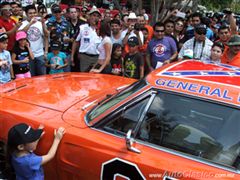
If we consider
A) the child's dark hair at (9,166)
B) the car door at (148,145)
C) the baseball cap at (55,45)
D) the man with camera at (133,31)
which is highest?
the man with camera at (133,31)

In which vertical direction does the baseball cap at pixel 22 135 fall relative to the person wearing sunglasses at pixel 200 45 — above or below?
below

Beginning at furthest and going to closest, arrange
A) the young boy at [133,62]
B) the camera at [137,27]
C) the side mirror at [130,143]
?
the camera at [137,27], the young boy at [133,62], the side mirror at [130,143]

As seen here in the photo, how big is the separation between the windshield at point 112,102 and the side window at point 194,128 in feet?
0.99

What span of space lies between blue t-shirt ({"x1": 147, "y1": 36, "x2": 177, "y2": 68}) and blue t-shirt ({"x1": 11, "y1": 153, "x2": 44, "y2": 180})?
A: 11.0ft

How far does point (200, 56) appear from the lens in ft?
17.9

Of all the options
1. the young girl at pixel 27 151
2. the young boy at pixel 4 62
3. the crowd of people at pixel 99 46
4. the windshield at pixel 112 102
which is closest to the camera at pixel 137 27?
Result: the crowd of people at pixel 99 46

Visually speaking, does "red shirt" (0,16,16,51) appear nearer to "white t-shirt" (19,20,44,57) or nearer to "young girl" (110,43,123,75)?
"white t-shirt" (19,20,44,57)

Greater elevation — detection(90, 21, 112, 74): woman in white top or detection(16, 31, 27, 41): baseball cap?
detection(16, 31, 27, 41): baseball cap

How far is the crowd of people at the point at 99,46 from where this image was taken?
5.35 metres

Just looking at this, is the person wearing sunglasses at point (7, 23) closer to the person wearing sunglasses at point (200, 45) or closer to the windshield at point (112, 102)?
the person wearing sunglasses at point (200, 45)

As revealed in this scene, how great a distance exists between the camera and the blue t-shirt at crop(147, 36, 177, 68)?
5750 millimetres

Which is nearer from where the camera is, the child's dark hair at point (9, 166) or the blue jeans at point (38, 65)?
the child's dark hair at point (9, 166)

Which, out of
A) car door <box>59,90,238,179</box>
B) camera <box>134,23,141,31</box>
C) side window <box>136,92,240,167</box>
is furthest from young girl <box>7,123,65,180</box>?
camera <box>134,23,141,31</box>

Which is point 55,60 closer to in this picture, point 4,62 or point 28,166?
point 4,62
